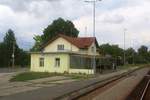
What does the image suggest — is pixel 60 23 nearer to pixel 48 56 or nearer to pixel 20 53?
pixel 20 53

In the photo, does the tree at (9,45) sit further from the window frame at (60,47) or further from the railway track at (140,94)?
the railway track at (140,94)

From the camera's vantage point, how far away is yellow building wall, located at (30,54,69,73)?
6128 cm

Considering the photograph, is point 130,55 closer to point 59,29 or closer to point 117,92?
point 59,29

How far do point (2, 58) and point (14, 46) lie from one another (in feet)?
17.9

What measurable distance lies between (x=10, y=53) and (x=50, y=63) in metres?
42.7

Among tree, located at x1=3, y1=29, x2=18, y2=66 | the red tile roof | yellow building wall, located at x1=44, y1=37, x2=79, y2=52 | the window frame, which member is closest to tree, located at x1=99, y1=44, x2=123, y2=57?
tree, located at x1=3, y1=29, x2=18, y2=66

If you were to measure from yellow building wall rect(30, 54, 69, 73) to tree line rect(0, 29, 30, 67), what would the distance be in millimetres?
36270

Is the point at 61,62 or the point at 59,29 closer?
the point at 61,62

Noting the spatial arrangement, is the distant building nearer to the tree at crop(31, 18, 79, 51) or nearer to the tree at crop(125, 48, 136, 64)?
the tree at crop(31, 18, 79, 51)

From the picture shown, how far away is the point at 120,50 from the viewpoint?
5837 inches

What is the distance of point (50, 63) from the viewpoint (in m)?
63.2

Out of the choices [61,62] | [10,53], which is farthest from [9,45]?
[61,62]

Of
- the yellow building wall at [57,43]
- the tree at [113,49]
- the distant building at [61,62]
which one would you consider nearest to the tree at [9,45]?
the yellow building wall at [57,43]

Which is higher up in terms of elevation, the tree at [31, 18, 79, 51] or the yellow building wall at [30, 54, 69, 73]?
the tree at [31, 18, 79, 51]
